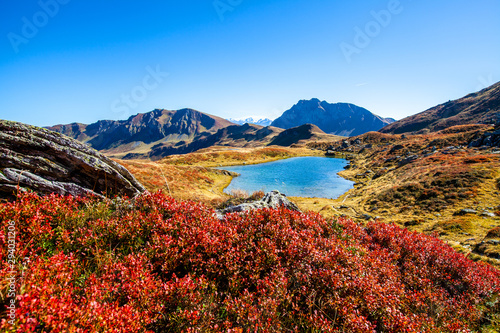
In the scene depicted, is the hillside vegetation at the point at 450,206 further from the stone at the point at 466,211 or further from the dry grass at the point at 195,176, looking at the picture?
the dry grass at the point at 195,176

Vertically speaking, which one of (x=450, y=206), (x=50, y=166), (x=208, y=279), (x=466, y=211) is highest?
(x=50, y=166)

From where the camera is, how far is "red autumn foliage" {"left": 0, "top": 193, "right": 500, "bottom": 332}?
3.45 m

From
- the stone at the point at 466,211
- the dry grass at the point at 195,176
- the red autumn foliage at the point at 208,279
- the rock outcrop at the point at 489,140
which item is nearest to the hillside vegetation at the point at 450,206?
the stone at the point at 466,211

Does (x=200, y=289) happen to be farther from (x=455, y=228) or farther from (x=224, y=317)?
(x=455, y=228)

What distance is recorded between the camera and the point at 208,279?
16.3 feet

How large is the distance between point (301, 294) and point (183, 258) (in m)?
3.12

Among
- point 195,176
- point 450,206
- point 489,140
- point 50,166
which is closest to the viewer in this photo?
point 50,166

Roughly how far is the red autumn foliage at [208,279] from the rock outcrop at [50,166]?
2312mm

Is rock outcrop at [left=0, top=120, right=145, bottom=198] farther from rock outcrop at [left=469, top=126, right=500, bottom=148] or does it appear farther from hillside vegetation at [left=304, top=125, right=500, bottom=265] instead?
rock outcrop at [left=469, top=126, right=500, bottom=148]

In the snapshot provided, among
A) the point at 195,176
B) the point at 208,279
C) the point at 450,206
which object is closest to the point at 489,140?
the point at 450,206

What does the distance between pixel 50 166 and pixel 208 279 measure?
8610 millimetres

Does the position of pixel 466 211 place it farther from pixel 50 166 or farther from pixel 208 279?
pixel 50 166

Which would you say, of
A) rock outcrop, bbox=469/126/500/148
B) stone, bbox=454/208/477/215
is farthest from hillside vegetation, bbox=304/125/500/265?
rock outcrop, bbox=469/126/500/148

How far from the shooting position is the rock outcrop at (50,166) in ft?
24.2
